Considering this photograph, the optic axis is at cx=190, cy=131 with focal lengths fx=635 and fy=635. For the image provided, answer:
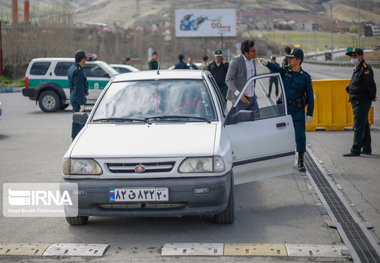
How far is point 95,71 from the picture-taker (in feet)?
73.3

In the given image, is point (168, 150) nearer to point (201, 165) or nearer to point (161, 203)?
point (201, 165)

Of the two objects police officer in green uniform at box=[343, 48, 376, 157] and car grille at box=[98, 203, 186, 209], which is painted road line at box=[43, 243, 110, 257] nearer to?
car grille at box=[98, 203, 186, 209]

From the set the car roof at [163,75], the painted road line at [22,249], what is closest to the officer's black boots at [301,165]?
the car roof at [163,75]

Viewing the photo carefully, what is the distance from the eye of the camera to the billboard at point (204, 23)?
10419 centimetres

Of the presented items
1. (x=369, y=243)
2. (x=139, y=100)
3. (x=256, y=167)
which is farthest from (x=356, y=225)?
(x=139, y=100)

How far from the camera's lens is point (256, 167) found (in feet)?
24.0

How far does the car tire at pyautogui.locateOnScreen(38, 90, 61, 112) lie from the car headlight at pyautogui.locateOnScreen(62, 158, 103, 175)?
1623cm

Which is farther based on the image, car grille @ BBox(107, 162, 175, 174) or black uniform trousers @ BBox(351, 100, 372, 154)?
black uniform trousers @ BBox(351, 100, 372, 154)

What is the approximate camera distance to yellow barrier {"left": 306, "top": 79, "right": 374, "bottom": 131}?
1470cm

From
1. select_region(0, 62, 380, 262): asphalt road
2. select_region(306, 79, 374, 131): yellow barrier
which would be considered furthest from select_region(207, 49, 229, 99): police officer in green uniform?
select_region(0, 62, 380, 262): asphalt road

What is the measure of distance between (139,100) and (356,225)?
8.96 ft

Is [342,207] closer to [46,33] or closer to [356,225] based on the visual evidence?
[356,225]

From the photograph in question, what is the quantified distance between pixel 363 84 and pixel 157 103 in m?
4.91

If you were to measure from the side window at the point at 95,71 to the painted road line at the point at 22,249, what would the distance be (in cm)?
1668
